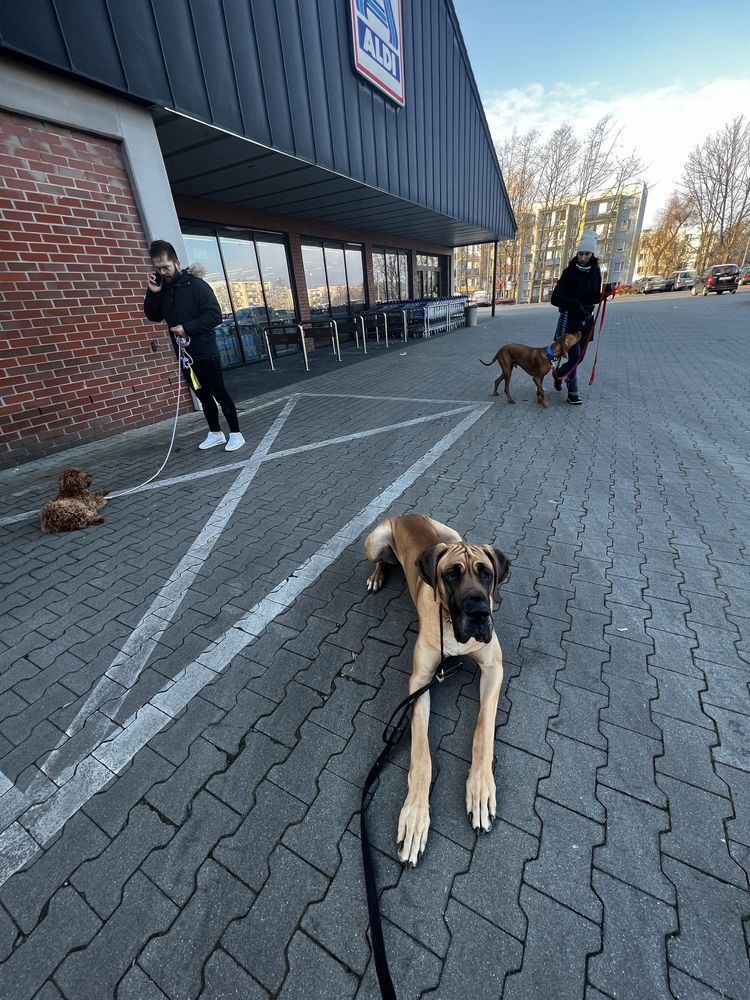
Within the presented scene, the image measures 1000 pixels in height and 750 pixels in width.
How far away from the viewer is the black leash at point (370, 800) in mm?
1200

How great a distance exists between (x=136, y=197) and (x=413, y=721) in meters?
7.32

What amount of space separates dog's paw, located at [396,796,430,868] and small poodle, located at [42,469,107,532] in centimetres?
374

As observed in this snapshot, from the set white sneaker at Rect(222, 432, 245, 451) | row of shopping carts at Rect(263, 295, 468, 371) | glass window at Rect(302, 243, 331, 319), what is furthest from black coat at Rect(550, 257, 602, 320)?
glass window at Rect(302, 243, 331, 319)

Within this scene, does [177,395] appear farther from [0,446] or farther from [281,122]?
[281,122]

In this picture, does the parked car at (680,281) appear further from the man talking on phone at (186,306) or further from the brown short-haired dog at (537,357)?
the man talking on phone at (186,306)

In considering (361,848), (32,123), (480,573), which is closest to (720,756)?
(480,573)

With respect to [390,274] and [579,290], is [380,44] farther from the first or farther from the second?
[390,274]

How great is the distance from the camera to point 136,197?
18.9 feet

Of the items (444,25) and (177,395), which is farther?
(444,25)

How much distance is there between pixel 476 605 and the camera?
5.62 ft

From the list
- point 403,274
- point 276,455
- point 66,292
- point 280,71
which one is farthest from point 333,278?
point 276,455

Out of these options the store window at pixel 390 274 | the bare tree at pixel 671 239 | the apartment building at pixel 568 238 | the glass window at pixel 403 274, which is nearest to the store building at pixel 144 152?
the store window at pixel 390 274

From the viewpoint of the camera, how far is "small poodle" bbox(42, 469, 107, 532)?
3.81m

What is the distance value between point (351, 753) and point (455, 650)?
0.66m
